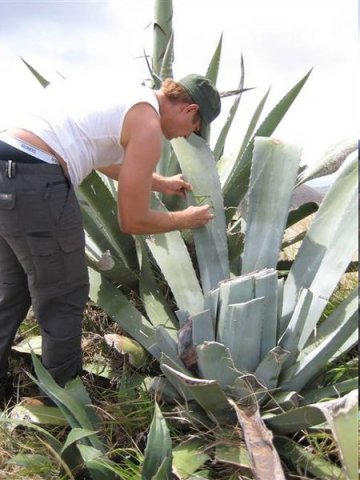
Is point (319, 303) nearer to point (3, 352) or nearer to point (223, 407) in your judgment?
point (223, 407)

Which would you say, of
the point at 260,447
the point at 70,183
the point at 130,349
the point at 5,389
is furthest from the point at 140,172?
the point at 5,389

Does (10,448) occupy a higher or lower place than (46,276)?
lower

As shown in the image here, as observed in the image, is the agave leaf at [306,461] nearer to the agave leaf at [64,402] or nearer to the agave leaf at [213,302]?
the agave leaf at [213,302]

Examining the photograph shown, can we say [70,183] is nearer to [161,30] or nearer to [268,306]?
[268,306]

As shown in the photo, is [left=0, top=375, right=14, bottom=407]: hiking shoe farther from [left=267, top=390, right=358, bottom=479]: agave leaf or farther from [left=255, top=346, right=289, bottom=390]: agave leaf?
[left=267, top=390, right=358, bottom=479]: agave leaf

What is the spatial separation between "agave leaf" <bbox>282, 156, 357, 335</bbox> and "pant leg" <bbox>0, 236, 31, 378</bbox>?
0.92 metres

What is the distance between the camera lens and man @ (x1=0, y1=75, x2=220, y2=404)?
1.72 metres

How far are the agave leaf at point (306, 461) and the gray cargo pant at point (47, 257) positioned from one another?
758 mm

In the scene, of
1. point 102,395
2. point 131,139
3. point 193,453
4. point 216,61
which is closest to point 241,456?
point 193,453

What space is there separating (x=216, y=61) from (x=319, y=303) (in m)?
1.37

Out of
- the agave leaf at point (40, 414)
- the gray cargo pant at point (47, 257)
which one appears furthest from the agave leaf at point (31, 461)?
the gray cargo pant at point (47, 257)

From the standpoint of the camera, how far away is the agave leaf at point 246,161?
2.31 meters

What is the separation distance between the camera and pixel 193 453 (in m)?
1.54

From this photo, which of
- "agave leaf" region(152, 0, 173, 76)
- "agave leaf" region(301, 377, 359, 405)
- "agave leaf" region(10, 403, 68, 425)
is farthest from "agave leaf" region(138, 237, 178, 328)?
"agave leaf" region(152, 0, 173, 76)
